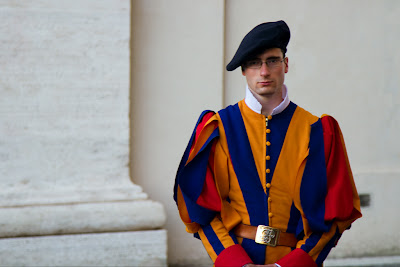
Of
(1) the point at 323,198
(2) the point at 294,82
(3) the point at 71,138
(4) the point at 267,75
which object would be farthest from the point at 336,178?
(2) the point at 294,82

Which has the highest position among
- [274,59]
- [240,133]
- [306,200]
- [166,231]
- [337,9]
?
[337,9]

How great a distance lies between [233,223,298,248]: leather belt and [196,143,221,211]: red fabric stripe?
13cm

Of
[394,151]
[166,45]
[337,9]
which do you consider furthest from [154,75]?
[394,151]

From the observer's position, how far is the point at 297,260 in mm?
2211

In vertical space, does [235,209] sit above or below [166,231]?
above

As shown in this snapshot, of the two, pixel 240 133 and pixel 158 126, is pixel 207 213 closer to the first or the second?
pixel 240 133

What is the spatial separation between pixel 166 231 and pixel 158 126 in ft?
2.70

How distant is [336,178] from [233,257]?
0.52 metres

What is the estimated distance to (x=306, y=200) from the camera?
229cm

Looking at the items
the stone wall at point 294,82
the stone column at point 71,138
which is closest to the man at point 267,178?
the stone column at point 71,138

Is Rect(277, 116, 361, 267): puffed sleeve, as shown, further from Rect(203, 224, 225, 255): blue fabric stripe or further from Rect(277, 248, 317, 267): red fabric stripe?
Rect(203, 224, 225, 255): blue fabric stripe

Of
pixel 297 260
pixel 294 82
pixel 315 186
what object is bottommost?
pixel 297 260

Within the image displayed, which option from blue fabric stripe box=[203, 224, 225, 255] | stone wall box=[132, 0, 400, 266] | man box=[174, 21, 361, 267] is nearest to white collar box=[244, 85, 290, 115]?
man box=[174, 21, 361, 267]

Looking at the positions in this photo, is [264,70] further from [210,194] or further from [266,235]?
[266,235]
